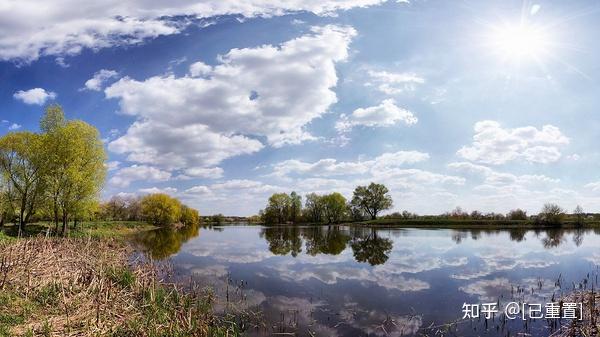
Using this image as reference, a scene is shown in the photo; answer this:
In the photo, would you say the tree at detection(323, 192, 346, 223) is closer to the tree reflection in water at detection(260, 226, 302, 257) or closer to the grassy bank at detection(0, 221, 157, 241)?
the grassy bank at detection(0, 221, 157, 241)

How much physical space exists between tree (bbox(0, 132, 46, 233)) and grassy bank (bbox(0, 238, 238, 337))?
32.8 meters

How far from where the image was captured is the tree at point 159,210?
10620 cm

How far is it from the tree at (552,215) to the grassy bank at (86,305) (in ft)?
323

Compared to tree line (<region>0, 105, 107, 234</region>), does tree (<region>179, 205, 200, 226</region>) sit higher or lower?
lower

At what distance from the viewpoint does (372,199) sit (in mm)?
127750

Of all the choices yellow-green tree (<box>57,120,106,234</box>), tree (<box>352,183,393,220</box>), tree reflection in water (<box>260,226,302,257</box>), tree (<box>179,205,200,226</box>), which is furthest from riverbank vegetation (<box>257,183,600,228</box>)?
yellow-green tree (<box>57,120,106,234</box>)

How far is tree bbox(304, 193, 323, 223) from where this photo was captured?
139000mm

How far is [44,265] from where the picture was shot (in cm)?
1588

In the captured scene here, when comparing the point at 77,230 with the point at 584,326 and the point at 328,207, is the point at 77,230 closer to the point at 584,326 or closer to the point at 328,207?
the point at 584,326

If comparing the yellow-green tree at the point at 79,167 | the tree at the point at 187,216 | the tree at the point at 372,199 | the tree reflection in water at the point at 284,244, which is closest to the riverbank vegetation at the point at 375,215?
the tree at the point at 372,199

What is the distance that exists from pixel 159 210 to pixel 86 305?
324ft

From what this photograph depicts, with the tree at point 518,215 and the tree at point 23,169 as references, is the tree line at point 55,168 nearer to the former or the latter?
the tree at point 23,169

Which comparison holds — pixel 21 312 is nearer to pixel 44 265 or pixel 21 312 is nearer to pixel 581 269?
pixel 44 265

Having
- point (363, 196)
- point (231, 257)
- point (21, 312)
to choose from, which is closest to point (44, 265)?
point (21, 312)
